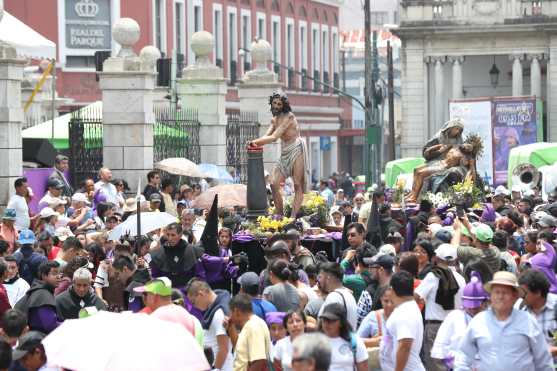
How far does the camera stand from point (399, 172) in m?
45.0

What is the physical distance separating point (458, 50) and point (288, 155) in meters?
45.7

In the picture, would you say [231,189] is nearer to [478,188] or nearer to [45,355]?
[478,188]

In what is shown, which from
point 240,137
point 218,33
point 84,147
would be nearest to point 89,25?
point 218,33

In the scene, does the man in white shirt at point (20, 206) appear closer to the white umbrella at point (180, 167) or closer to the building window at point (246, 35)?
the white umbrella at point (180, 167)

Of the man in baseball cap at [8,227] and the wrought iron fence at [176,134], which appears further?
the wrought iron fence at [176,134]

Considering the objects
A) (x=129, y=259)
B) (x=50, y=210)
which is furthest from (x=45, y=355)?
(x=50, y=210)

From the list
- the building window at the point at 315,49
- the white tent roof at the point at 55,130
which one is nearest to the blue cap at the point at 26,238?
the white tent roof at the point at 55,130

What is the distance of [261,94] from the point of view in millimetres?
35562

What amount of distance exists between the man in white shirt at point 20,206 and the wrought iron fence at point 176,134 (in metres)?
8.71

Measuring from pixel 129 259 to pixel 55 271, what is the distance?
5.07ft

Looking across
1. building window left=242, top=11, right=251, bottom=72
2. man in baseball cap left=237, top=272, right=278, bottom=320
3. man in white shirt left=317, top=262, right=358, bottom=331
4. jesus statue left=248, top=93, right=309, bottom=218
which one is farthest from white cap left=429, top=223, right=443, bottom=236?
building window left=242, top=11, right=251, bottom=72

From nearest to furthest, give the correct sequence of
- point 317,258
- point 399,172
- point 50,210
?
1. point 317,258
2. point 50,210
3. point 399,172

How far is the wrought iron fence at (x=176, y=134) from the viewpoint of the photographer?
3136cm

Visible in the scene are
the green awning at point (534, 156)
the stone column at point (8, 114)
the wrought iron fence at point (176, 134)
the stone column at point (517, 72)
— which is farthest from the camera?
the stone column at point (517, 72)
